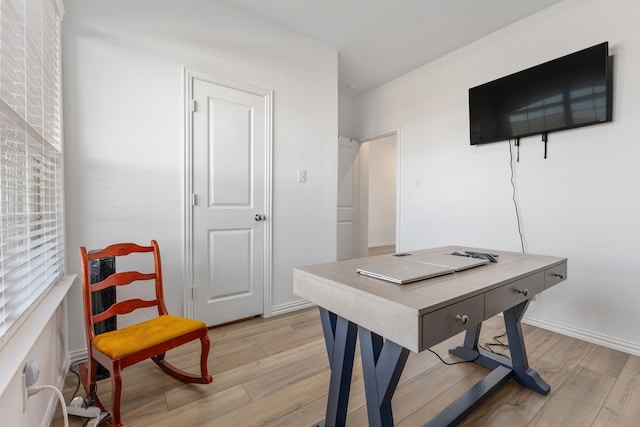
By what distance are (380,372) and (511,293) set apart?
0.64 metres

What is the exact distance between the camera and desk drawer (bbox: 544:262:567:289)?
1449 millimetres

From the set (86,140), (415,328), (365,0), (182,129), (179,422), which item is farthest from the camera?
(365,0)

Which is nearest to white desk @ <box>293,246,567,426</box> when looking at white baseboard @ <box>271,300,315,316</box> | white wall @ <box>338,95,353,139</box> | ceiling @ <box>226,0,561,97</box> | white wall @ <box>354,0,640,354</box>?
white wall @ <box>354,0,640,354</box>

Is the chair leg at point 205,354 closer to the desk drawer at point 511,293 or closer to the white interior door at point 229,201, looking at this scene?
the white interior door at point 229,201

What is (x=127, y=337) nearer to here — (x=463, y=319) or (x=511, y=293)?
(x=463, y=319)

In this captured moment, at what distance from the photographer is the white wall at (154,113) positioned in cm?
184

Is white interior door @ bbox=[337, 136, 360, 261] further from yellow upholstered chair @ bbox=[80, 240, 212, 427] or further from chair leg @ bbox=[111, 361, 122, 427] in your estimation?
chair leg @ bbox=[111, 361, 122, 427]

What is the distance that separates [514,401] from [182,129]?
268cm

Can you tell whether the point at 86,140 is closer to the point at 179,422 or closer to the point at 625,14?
the point at 179,422

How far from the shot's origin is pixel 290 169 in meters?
2.75

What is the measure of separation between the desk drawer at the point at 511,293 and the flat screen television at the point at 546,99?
62.4 inches

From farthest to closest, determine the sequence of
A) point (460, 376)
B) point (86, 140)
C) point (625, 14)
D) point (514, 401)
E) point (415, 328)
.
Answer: point (625, 14), point (86, 140), point (460, 376), point (514, 401), point (415, 328)

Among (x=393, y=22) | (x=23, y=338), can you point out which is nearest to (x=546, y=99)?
(x=393, y=22)

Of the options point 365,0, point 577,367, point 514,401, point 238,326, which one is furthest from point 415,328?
point 365,0
